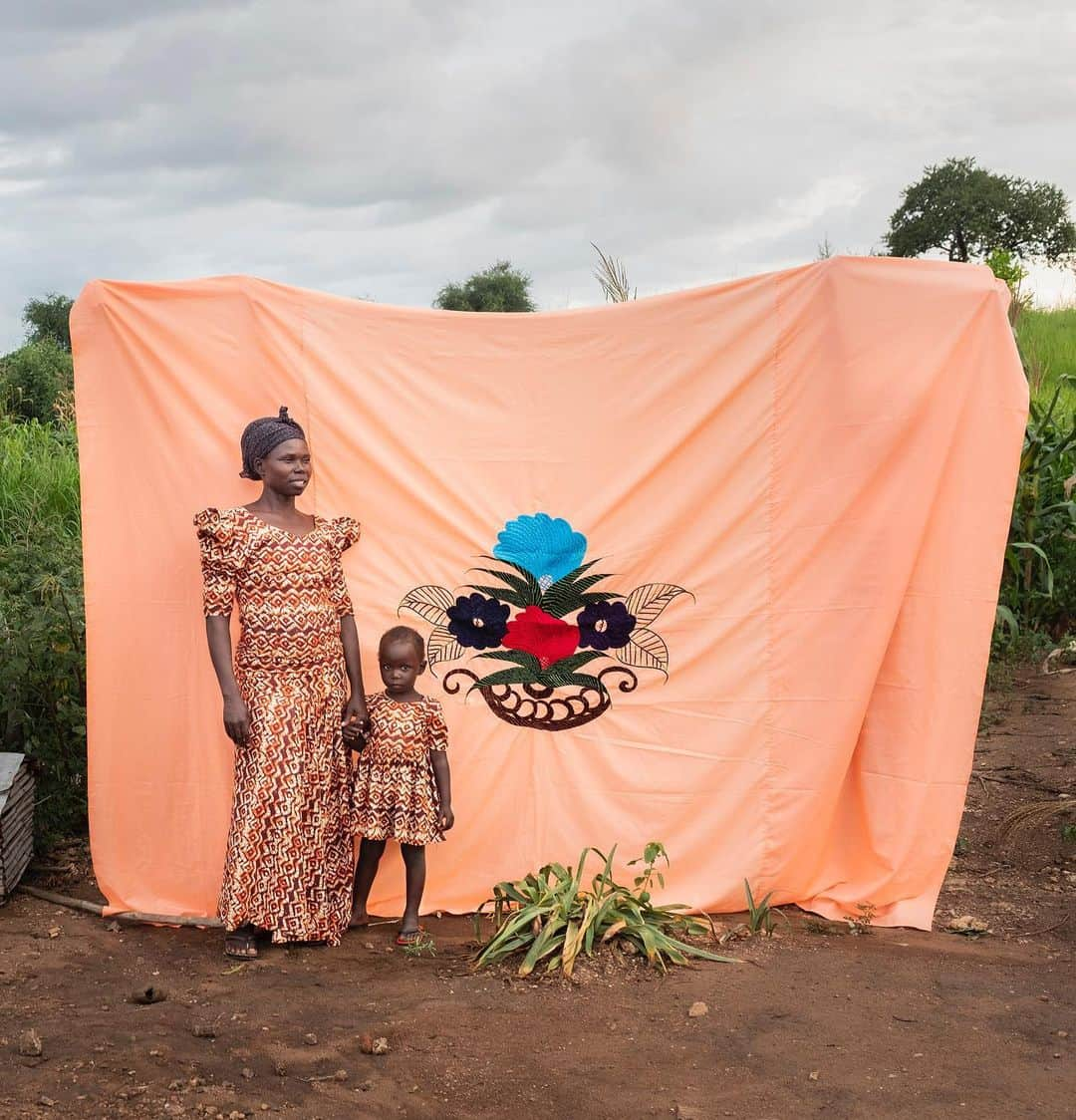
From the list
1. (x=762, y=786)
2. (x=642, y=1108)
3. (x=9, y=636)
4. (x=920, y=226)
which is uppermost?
(x=920, y=226)

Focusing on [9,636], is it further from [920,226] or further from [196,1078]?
[920,226]

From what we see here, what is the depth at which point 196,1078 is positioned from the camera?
10.3ft

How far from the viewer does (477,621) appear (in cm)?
438

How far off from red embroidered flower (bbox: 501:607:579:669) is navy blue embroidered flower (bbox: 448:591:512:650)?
4cm

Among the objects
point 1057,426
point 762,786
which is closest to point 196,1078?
point 762,786

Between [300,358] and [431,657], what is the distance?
1.07m

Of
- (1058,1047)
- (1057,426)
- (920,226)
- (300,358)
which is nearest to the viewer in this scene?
(1058,1047)

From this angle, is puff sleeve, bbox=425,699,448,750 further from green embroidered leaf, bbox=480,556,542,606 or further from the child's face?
green embroidered leaf, bbox=480,556,542,606

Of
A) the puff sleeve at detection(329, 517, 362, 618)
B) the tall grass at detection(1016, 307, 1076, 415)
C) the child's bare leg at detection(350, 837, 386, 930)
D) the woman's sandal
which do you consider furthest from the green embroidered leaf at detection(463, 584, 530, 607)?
the tall grass at detection(1016, 307, 1076, 415)

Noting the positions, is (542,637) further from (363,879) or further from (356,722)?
(363,879)

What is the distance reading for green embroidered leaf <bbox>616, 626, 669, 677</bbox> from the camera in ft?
14.3

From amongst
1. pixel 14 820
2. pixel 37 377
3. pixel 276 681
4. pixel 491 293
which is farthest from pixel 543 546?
pixel 491 293

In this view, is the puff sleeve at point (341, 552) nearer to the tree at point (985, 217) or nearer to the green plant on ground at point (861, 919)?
the green plant on ground at point (861, 919)

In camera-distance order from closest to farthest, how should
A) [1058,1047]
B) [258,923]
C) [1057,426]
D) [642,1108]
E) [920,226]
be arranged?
[642,1108], [1058,1047], [258,923], [1057,426], [920,226]
